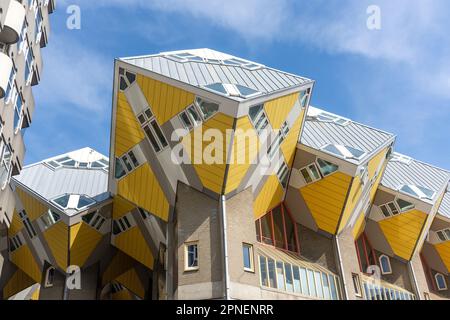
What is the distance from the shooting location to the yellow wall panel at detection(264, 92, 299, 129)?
22062 millimetres

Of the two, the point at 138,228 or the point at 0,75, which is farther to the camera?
the point at 138,228

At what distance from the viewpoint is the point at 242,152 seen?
2119 centimetres

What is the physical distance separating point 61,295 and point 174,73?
17.5 meters

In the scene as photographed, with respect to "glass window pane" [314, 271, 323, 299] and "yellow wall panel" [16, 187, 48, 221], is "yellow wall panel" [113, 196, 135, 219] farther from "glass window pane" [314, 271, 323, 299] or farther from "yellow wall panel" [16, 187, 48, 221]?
"glass window pane" [314, 271, 323, 299]

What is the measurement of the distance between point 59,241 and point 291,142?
16332 mm

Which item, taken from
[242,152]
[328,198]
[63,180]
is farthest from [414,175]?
[63,180]

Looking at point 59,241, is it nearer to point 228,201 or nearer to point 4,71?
point 228,201

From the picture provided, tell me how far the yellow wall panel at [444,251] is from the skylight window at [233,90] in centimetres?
2190

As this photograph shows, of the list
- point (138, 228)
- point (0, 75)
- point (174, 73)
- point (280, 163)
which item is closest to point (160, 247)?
point (138, 228)

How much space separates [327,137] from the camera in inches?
1107

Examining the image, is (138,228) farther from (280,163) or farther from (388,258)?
(388,258)

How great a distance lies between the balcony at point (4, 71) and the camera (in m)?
15.2

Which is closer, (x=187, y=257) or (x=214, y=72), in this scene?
(x=187, y=257)

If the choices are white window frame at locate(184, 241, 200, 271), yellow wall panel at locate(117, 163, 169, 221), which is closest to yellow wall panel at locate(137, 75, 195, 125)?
yellow wall panel at locate(117, 163, 169, 221)
